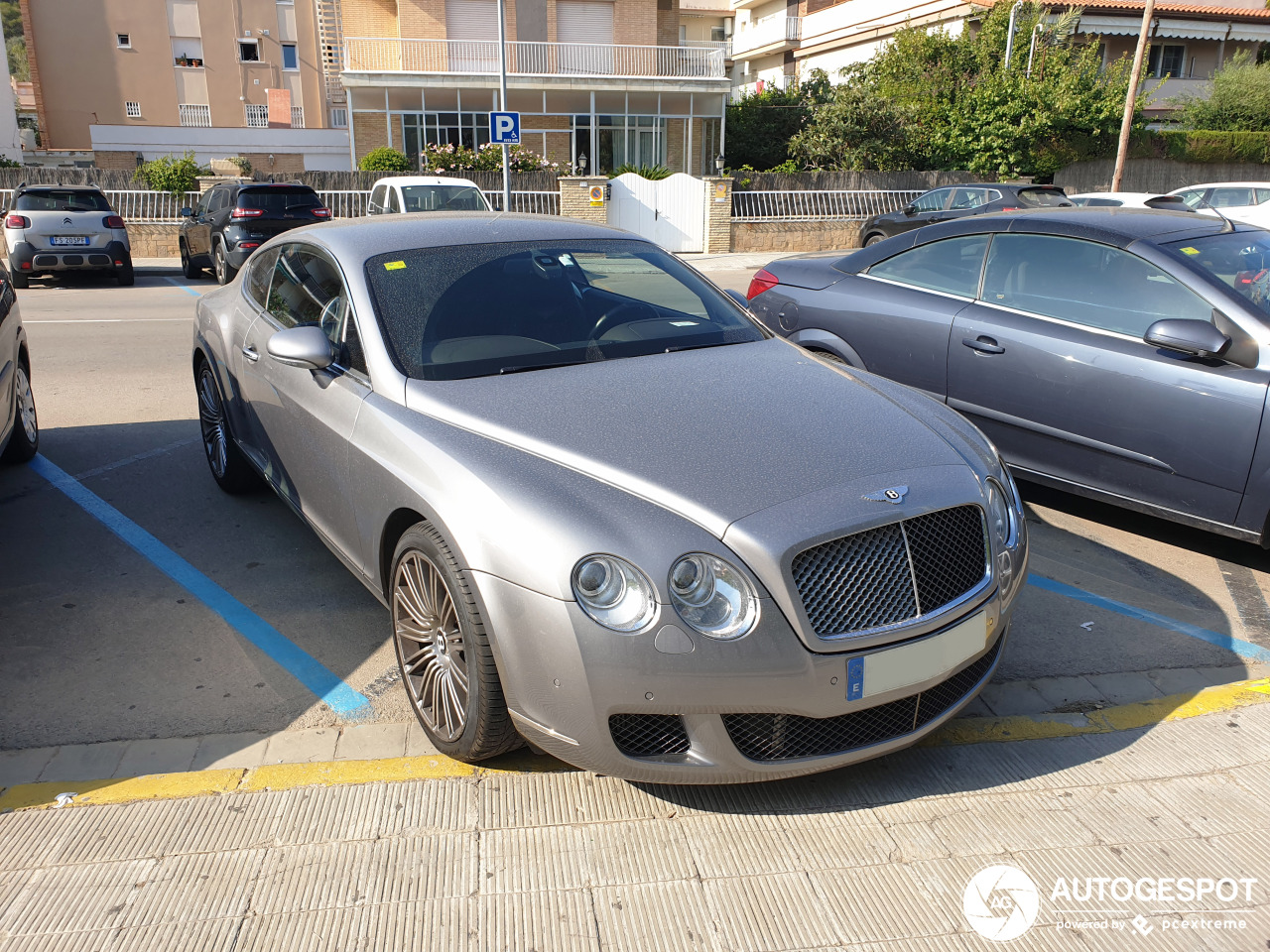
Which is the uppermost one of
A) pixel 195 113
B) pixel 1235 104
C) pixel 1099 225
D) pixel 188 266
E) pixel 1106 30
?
pixel 1106 30

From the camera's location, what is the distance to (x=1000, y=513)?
3.20 m

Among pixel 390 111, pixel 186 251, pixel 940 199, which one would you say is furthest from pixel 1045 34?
pixel 186 251

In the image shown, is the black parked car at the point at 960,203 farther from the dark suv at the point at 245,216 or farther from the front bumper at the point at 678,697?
the front bumper at the point at 678,697

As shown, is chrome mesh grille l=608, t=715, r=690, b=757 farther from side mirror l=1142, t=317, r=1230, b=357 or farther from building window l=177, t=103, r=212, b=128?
building window l=177, t=103, r=212, b=128

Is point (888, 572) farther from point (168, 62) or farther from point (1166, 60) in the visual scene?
point (168, 62)

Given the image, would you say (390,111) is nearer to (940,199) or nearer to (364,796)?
(940,199)

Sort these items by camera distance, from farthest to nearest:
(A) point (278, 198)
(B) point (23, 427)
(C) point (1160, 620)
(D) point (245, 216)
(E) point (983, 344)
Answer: (A) point (278, 198), (D) point (245, 216), (B) point (23, 427), (E) point (983, 344), (C) point (1160, 620)

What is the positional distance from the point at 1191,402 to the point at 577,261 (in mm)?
2801

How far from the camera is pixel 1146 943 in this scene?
2.47 meters

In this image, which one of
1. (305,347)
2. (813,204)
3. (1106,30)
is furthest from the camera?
(1106,30)

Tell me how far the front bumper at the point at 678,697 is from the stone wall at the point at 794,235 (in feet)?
70.5

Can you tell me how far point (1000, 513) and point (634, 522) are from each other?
4.14 ft

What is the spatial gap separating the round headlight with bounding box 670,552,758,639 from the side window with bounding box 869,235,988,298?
3525 mm

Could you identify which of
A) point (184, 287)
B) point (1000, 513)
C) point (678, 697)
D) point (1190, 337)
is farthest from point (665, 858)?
point (184, 287)
